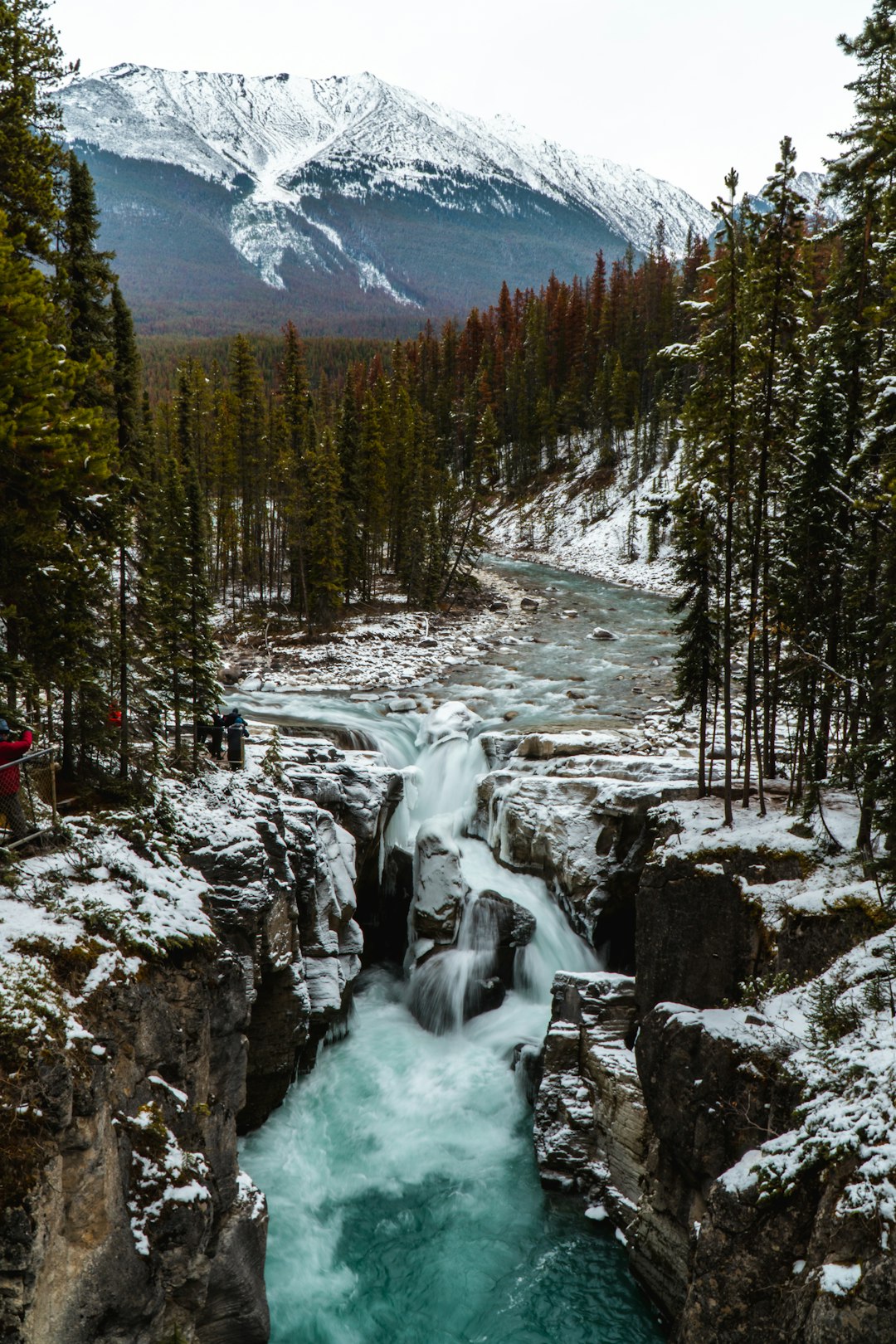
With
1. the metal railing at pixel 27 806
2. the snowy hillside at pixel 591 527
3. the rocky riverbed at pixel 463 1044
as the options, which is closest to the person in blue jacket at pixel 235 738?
the rocky riverbed at pixel 463 1044

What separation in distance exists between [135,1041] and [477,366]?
349 feet

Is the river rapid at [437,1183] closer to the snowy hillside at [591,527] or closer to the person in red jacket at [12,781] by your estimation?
the person in red jacket at [12,781]

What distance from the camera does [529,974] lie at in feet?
65.8

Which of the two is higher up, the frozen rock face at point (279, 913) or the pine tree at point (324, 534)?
the pine tree at point (324, 534)

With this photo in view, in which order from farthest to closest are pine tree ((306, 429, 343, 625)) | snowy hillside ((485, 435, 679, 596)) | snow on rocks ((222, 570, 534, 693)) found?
snowy hillside ((485, 435, 679, 596)), pine tree ((306, 429, 343, 625)), snow on rocks ((222, 570, 534, 693))

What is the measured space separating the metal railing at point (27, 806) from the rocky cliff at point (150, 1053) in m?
0.53

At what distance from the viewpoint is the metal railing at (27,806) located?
37.2 feet

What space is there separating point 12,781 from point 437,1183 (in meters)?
11.8

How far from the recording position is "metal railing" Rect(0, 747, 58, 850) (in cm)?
1134

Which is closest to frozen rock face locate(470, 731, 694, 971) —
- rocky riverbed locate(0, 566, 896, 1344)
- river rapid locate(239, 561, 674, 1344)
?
rocky riverbed locate(0, 566, 896, 1344)

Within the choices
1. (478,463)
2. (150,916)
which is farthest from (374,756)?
(478,463)

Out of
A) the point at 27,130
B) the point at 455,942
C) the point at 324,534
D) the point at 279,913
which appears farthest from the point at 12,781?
the point at 324,534

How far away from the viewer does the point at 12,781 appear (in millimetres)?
11422

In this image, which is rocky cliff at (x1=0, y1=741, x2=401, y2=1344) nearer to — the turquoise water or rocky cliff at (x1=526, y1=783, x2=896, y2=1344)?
the turquoise water
